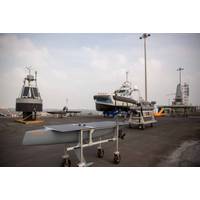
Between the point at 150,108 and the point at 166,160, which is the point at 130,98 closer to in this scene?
the point at 150,108

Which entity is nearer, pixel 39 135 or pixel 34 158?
pixel 39 135

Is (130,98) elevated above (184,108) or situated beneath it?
elevated above

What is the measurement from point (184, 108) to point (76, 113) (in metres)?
23.1

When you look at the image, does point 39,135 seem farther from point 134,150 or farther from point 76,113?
point 76,113

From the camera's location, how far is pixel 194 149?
4562 millimetres

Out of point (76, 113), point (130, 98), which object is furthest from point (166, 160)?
point (76, 113)
